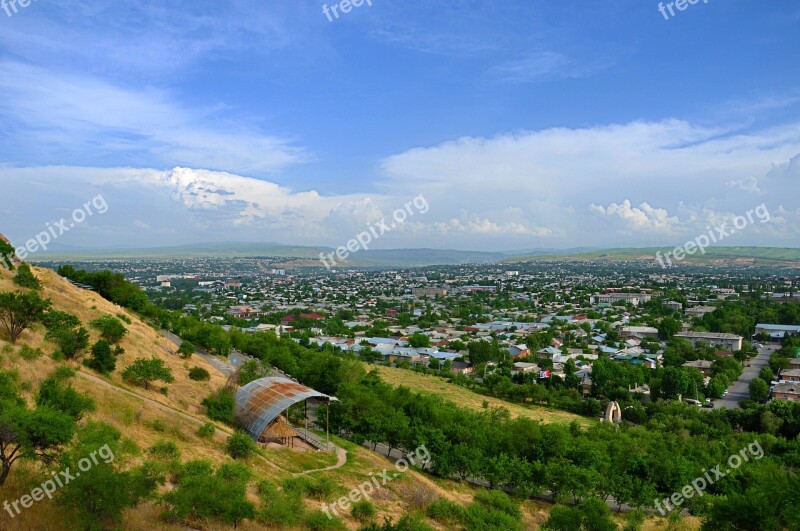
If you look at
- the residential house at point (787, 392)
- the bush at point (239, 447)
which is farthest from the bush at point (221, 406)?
the residential house at point (787, 392)

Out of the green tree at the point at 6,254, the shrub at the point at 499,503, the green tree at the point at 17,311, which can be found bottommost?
the shrub at the point at 499,503

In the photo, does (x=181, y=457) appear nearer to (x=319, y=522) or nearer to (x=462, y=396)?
(x=319, y=522)

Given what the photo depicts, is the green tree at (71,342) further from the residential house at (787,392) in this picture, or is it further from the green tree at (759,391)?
the residential house at (787,392)

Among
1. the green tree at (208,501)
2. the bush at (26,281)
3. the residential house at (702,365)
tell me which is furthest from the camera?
the residential house at (702,365)

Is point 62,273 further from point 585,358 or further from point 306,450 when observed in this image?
point 585,358

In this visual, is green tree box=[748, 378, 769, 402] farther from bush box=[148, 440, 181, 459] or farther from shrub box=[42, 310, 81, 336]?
shrub box=[42, 310, 81, 336]
